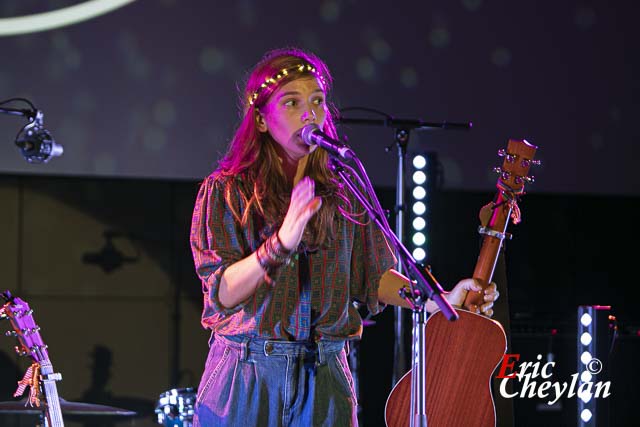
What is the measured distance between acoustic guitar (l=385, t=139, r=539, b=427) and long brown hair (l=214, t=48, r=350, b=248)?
56 centimetres

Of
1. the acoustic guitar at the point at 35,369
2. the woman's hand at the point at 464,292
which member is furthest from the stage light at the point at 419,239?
the woman's hand at the point at 464,292

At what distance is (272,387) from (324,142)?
505mm

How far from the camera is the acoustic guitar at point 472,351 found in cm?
233

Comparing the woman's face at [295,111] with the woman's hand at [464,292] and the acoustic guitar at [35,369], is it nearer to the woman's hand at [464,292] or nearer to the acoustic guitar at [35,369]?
the woman's hand at [464,292]

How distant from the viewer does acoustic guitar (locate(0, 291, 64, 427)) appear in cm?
336

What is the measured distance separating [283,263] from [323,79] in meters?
0.51

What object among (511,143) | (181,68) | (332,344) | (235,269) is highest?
(181,68)

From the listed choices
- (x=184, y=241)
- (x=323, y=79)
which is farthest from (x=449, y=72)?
(x=323, y=79)

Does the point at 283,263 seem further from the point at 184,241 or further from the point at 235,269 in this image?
the point at 184,241

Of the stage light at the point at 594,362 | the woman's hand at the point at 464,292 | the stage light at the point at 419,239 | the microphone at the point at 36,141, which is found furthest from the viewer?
the stage light at the point at 419,239

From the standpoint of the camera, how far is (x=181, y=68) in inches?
196

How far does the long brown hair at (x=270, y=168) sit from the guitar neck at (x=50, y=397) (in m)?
1.82

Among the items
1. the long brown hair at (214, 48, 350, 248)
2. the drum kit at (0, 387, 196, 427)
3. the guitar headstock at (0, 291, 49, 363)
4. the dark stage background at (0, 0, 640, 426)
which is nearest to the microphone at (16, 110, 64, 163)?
the dark stage background at (0, 0, 640, 426)

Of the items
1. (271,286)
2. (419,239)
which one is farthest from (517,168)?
(419,239)
